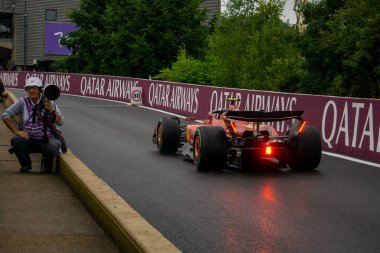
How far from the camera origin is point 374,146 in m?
13.9

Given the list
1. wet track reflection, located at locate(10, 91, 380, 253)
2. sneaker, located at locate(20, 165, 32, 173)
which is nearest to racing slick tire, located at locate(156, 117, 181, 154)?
wet track reflection, located at locate(10, 91, 380, 253)

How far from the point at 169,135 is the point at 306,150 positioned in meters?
2.92

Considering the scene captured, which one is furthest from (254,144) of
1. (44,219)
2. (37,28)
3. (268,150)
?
(37,28)

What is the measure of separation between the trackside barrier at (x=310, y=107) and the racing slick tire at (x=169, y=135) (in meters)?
3.45

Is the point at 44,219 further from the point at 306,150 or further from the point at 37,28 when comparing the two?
the point at 37,28

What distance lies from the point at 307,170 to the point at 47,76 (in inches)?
1556

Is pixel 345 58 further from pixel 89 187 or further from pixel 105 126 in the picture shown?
pixel 89 187

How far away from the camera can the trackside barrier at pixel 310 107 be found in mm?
14234

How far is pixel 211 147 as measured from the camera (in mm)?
11359

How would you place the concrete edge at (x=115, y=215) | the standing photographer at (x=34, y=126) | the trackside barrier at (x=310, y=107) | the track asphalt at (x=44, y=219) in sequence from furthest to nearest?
the trackside barrier at (x=310, y=107) < the standing photographer at (x=34, y=126) < the track asphalt at (x=44, y=219) < the concrete edge at (x=115, y=215)

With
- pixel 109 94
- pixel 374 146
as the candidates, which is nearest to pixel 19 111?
pixel 374 146

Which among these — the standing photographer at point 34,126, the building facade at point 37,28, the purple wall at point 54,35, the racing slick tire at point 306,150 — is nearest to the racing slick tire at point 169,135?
the racing slick tire at point 306,150

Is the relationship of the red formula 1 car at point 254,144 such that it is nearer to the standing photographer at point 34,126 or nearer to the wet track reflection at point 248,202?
the wet track reflection at point 248,202

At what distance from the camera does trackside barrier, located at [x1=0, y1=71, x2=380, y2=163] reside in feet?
46.7
